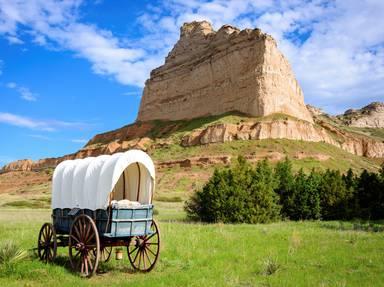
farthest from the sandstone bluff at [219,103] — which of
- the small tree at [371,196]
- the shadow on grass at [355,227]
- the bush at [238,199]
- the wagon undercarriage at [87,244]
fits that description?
the wagon undercarriage at [87,244]

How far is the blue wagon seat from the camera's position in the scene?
33.8ft

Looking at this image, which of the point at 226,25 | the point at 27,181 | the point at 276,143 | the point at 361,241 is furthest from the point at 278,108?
the point at 361,241

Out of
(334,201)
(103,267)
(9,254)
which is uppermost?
(334,201)

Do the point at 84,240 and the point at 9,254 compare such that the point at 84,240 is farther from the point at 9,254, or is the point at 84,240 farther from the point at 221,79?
the point at 221,79

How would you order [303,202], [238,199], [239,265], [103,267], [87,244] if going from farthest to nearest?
[303,202]
[238,199]
[103,267]
[239,265]
[87,244]

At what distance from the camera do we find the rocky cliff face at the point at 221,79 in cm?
9169

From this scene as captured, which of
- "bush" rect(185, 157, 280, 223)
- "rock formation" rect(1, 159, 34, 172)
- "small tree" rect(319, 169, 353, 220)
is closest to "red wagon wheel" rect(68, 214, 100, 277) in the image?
"bush" rect(185, 157, 280, 223)

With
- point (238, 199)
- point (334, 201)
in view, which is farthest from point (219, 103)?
point (238, 199)

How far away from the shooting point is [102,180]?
10.5 m

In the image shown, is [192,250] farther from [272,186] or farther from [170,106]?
[170,106]

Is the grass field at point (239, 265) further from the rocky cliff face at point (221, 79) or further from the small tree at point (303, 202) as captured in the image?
the rocky cliff face at point (221, 79)

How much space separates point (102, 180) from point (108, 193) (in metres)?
0.44

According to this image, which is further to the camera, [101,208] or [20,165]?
[20,165]

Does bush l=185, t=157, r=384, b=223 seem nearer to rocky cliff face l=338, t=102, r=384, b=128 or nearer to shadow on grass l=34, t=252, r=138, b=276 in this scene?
shadow on grass l=34, t=252, r=138, b=276
